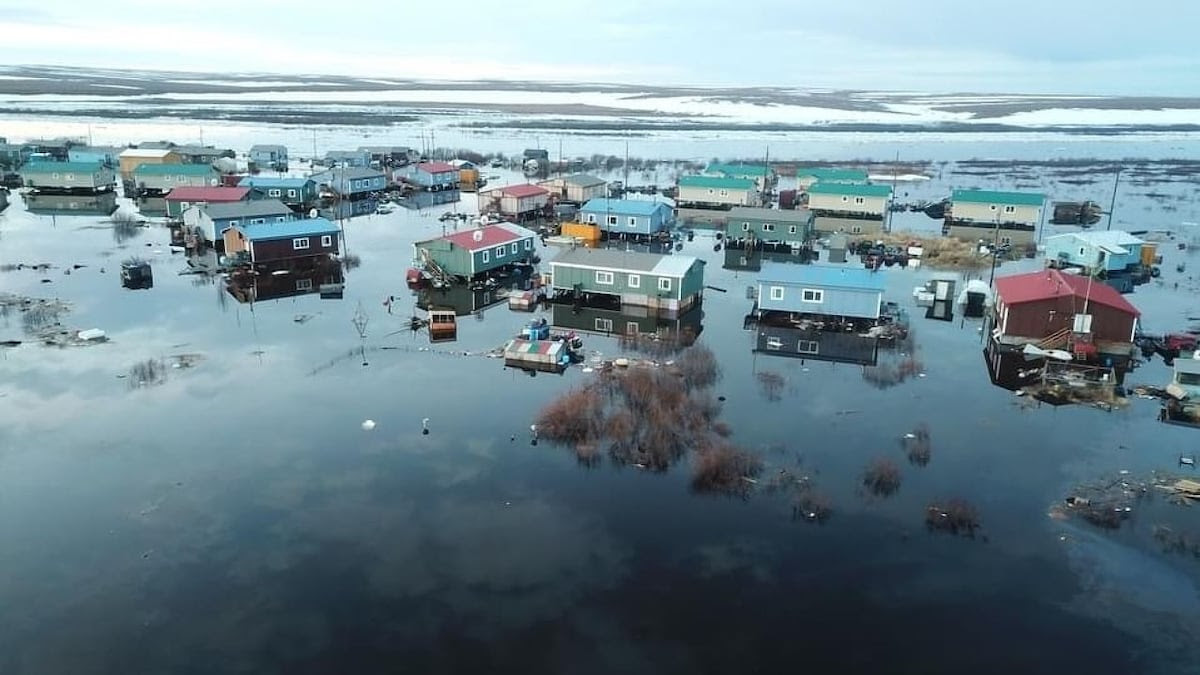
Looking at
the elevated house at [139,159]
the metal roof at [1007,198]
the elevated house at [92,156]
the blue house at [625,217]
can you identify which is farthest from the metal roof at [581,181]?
the elevated house at [92,156]

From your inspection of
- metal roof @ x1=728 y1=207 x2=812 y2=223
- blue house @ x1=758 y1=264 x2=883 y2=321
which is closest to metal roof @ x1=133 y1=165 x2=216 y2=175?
metal roof @ x1=728 y1=207 x2=812 y2=223

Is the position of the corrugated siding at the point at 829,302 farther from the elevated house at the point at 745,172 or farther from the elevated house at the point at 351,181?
the elevated house at the point at 351,181

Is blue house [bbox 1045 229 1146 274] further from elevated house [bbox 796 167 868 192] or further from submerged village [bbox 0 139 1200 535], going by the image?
elevated house [bbox 796 167 868 192]

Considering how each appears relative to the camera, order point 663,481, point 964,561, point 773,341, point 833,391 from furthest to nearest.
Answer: point 773,341, point 833,391, point 663,481, point 964,561

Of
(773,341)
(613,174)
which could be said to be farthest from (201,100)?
(773,341)

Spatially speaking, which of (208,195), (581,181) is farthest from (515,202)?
(208,195)

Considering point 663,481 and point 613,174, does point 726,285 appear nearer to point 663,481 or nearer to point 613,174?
point 663,481

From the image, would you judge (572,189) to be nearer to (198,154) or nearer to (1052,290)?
(198,154)

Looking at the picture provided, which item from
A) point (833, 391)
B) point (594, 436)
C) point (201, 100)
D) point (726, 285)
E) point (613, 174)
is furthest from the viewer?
point (201, 100)

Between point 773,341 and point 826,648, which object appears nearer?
point 826,648
